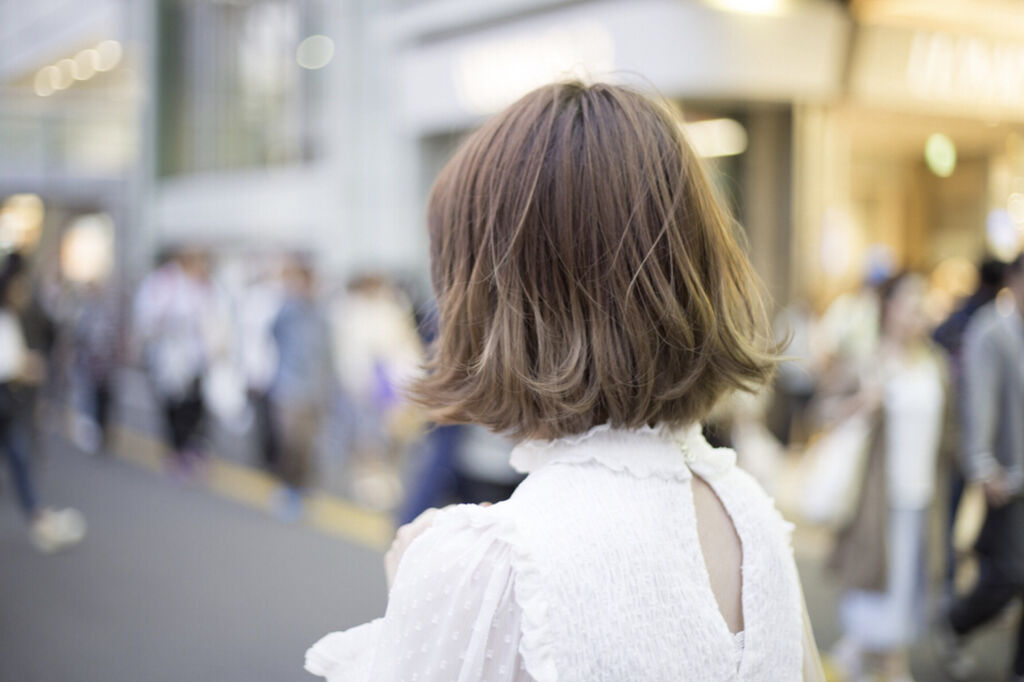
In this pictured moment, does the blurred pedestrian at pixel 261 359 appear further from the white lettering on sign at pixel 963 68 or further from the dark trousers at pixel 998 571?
the white lettering on sign at pixel 963 68

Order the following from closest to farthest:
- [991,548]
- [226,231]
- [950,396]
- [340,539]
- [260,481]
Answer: [991,548]
[950,396]
[340,539]
[260,481]
[226,231]

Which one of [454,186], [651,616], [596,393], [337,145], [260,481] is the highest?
[337,145]

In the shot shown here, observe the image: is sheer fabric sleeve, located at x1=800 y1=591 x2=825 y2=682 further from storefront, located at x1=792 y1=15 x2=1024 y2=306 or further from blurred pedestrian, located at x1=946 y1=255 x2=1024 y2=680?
storefront, located at x1=792 y1=15 x2=1024 y2=306

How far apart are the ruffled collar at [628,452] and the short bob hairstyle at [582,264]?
0.05 ft

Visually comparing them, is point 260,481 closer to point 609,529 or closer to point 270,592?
point 270,592

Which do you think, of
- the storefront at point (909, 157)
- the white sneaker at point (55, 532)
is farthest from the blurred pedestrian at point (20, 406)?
the storefront at point (909, 157)

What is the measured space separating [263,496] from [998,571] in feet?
18.8

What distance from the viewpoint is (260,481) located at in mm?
8539

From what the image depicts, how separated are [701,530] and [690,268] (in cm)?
31

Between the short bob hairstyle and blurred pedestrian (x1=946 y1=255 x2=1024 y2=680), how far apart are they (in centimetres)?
336

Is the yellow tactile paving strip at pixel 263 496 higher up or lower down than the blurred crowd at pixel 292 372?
lower down

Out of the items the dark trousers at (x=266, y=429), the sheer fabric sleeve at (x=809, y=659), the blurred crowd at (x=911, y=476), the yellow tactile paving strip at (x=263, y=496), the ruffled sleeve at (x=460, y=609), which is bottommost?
the yellow tactile paving strip at (x=263, y=496)

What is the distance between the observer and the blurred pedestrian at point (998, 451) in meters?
3.93

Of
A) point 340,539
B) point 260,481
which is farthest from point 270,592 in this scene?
point 260,481
